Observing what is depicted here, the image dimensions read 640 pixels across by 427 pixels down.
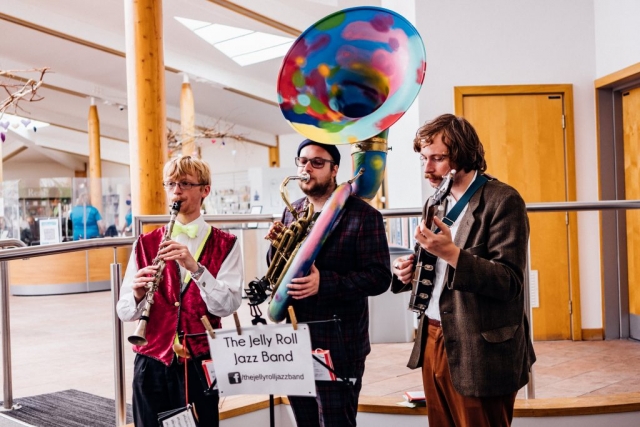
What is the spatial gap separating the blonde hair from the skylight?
24.2 feet

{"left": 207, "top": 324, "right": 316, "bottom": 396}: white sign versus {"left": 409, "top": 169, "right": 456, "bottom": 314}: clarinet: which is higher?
{"left": 409, "top": 169, "right": 456, "bottom": 314}: clarinet

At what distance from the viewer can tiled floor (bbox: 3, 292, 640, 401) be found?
3.79m

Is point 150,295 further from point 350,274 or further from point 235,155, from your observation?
point 235,155

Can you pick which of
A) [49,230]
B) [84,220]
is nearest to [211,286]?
[84,220]

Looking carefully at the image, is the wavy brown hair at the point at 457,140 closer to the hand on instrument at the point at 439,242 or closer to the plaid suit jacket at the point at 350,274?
the hand on instrument at the point at 439,242

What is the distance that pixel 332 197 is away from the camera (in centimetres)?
208

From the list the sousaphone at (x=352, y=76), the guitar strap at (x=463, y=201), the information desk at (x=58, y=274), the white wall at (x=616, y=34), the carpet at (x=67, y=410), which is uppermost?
the white wall at (x=616, y=34)

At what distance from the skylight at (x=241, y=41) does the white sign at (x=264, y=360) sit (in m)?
7.86

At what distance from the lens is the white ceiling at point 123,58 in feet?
26.5

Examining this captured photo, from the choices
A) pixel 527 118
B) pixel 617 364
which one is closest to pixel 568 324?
pixel 617 364

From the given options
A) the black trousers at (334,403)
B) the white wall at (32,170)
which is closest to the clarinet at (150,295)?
the black trousers at (334,403)

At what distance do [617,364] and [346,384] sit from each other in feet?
9.66

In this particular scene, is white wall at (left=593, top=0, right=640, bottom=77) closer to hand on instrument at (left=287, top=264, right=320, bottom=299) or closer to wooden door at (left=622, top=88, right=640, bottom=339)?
wooden door at (left=622, top=88, right=640, bottom=339)

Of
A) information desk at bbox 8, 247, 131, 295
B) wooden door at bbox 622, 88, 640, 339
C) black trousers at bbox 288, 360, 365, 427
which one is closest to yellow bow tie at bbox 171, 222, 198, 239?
black trousers at bbox 288, 360, 365, 427
